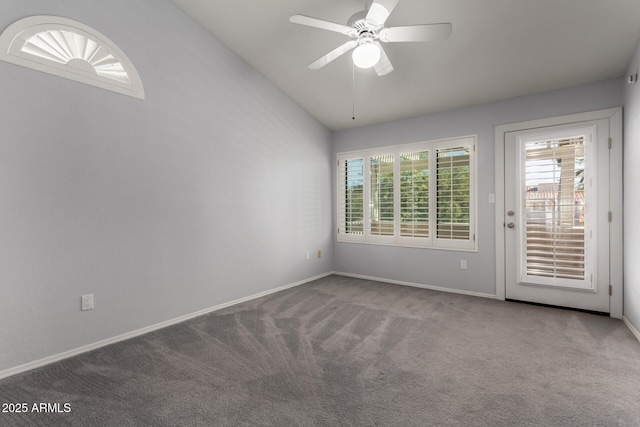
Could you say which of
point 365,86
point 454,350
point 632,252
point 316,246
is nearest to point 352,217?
point 316,246

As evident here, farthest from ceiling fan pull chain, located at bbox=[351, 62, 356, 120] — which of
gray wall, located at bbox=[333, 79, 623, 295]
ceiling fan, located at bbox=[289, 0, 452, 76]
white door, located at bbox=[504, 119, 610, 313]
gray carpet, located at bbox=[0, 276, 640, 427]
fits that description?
gray carpet, located at bbox=[0, 276, 640, 427]

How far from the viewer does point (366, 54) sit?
7.20 feet

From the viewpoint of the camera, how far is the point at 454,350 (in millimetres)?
2395

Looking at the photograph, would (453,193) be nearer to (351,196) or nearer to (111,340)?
(351,196)

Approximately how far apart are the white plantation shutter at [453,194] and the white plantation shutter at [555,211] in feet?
2.07

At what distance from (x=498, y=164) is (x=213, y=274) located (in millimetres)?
3627

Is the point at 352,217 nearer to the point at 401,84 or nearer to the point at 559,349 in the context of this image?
the point at 401,84

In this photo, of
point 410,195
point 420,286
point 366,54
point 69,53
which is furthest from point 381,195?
point 69,53

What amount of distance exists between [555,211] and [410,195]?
1675 mm

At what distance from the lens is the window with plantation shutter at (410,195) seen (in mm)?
3965

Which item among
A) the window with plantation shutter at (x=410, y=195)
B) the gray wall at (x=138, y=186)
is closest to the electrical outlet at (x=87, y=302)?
the gray wall at (x=138, y=186)

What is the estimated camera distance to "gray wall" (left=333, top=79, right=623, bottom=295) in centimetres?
327

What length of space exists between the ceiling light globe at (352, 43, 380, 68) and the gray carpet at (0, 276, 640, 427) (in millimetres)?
2230

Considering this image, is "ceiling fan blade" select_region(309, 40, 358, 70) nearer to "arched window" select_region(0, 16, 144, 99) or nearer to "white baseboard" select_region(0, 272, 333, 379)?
"arched window" select_region(0, 16, 144, 99)
